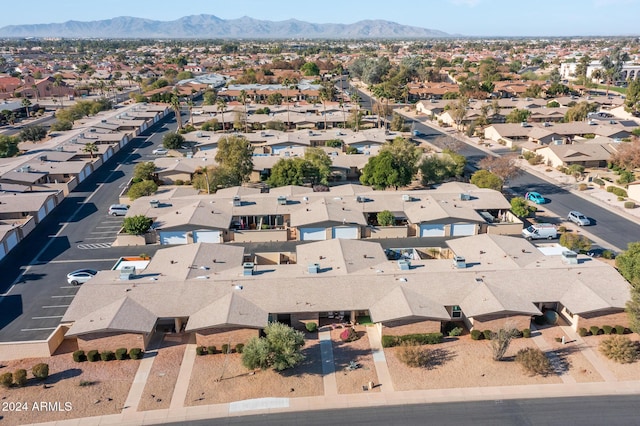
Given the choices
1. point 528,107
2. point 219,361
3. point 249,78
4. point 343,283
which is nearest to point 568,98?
point 528,107

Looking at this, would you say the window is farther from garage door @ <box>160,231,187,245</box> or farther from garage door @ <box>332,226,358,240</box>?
garage door @ <box>160,231,187,245</box>

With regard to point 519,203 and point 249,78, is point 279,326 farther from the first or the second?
point 249,78

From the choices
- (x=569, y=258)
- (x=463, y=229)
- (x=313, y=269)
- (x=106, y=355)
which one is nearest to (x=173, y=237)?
(x=313, y=269)

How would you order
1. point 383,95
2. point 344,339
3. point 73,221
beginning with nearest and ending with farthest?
point 344,339, point 73,221, point 383,95

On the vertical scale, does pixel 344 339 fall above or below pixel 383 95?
below

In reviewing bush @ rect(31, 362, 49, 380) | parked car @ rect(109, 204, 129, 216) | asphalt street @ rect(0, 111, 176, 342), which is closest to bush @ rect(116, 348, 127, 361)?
bush @ rect(31, 362, 49, 380)

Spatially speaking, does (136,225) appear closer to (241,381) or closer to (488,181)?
(241,381)
